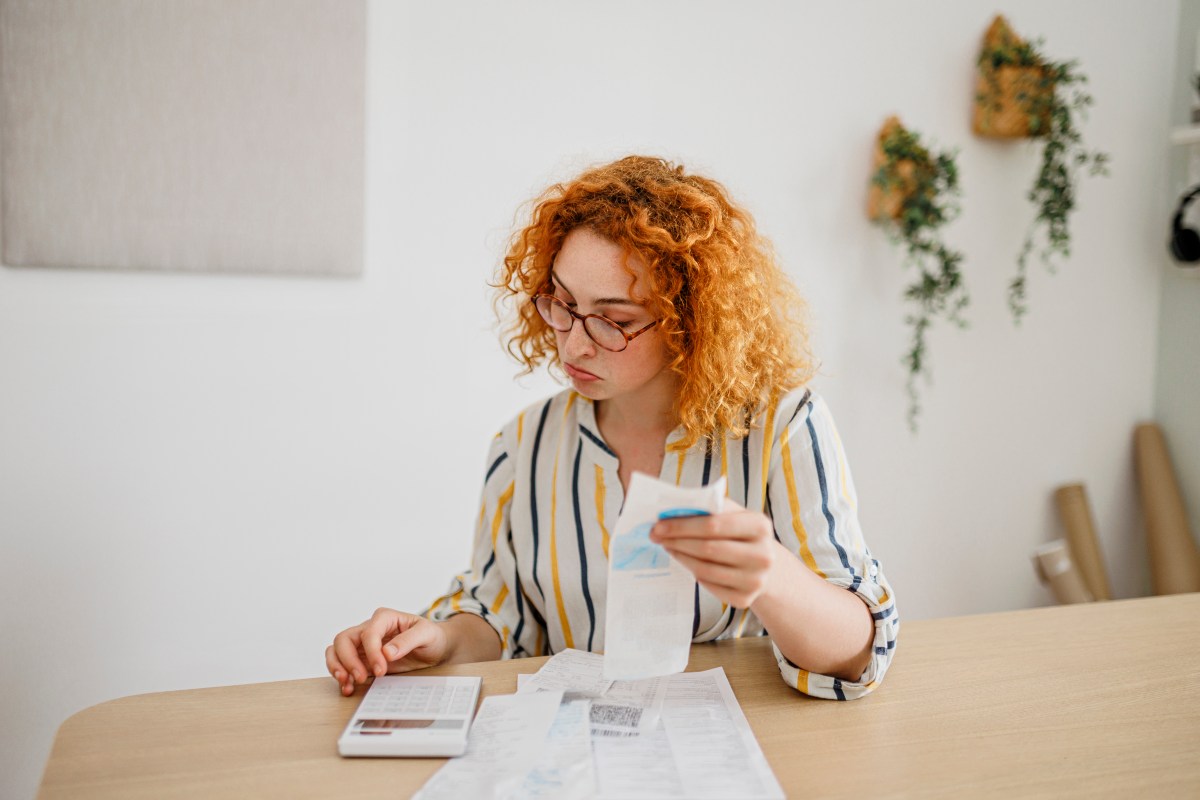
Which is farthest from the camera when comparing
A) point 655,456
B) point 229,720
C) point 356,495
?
point 356,495

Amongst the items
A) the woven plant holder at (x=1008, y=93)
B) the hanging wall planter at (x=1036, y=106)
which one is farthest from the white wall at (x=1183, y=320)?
the woven plant holder at (x=1008, y=93)

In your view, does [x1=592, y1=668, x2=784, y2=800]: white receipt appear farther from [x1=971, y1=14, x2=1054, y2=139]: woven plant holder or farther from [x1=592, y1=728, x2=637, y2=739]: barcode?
[x1=971, y1=14, x2=1054, y2=139]: woven plant holder

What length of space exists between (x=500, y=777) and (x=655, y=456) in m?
0.59

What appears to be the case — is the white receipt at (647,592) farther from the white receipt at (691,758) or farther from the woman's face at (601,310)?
the woman's face at (601,310)

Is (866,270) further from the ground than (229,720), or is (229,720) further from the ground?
(866,270)

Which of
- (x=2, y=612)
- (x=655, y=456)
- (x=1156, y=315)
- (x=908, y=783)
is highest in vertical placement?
(x=1156, y=315)

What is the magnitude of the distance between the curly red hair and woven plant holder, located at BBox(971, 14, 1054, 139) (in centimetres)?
142

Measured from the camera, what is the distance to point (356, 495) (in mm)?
2125

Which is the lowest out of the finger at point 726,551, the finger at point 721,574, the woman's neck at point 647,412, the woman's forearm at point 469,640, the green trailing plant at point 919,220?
the woman's forearm at point 469,640

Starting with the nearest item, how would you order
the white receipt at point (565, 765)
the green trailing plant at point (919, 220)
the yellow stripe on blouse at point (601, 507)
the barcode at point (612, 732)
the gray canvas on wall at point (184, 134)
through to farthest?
the white receipt at point (565, 765) → the barcode at point (612, 732) → the yellow stripe on blouse at point (601, 507) → the gray canvas on wall at point (184, 134) → the green trailing plant at point (919, 220)

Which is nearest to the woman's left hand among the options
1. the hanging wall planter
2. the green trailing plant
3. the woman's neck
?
the woman's neck

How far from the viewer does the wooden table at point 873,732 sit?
3.20 ft

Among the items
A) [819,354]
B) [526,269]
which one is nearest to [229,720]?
[526,269]

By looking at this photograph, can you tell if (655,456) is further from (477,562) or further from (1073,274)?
(1073,274)
